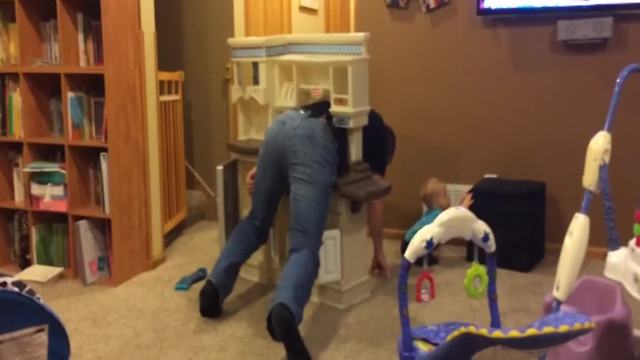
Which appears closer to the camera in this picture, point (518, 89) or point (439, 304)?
point (439, 304)

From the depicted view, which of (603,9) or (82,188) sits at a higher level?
(603,9)

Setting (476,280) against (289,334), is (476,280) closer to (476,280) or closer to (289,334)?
(476,280)

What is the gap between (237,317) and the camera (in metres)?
2.68

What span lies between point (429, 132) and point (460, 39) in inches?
19.3

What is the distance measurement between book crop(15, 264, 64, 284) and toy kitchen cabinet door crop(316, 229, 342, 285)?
47.7 inches

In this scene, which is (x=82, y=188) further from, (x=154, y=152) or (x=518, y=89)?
(x=518, y=89)

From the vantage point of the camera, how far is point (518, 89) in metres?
3.41

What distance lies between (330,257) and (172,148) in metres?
1.35

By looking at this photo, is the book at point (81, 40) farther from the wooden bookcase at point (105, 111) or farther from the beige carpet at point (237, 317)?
the beige carpet at point (237, 317)

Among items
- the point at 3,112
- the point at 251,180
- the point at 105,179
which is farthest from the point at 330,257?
the point at 3,112

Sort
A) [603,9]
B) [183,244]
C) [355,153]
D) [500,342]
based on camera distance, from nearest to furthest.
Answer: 1. [500,342]
2. [355,153]
3. [603,9]
4. [183,244]

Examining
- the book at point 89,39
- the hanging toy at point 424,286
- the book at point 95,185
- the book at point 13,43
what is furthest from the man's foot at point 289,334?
the book at point 13,43

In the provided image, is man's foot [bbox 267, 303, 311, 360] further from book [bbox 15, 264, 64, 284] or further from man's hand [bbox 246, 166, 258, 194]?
book [bbox 15, 264, 64, 284]

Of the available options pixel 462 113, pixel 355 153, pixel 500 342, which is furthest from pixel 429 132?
pixel 500 342
